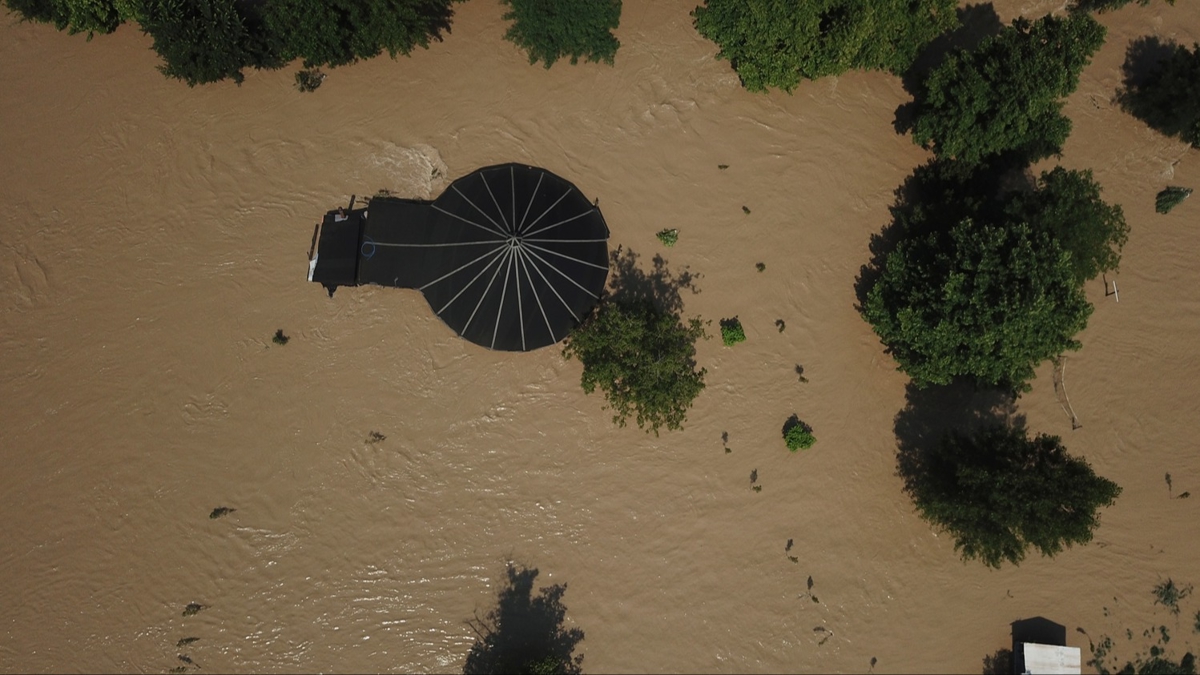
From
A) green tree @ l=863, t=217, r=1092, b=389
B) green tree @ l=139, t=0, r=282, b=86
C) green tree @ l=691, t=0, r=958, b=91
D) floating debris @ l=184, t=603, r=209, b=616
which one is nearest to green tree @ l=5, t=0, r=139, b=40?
green tree @ l=139, t=0, r=282, b=86

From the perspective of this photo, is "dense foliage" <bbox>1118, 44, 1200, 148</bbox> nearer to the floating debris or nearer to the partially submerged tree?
the partially submerged tree

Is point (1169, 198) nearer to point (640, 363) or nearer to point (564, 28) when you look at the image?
point (640, 363)

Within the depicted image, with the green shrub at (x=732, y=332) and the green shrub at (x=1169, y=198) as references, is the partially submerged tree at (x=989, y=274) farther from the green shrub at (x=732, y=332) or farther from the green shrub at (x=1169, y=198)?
the green shrub at (x=732, y=332)

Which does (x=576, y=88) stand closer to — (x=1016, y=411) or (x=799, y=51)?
(x=799, y=51)

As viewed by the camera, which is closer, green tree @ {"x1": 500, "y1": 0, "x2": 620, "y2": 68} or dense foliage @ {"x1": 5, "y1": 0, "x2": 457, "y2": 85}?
dense foliage @ {"x1": 5, "y1": 0, "x2": 457, "y2": 85}

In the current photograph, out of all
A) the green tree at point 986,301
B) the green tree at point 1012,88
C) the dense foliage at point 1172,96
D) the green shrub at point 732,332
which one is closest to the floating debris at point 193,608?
the green shrub at point 732,332
